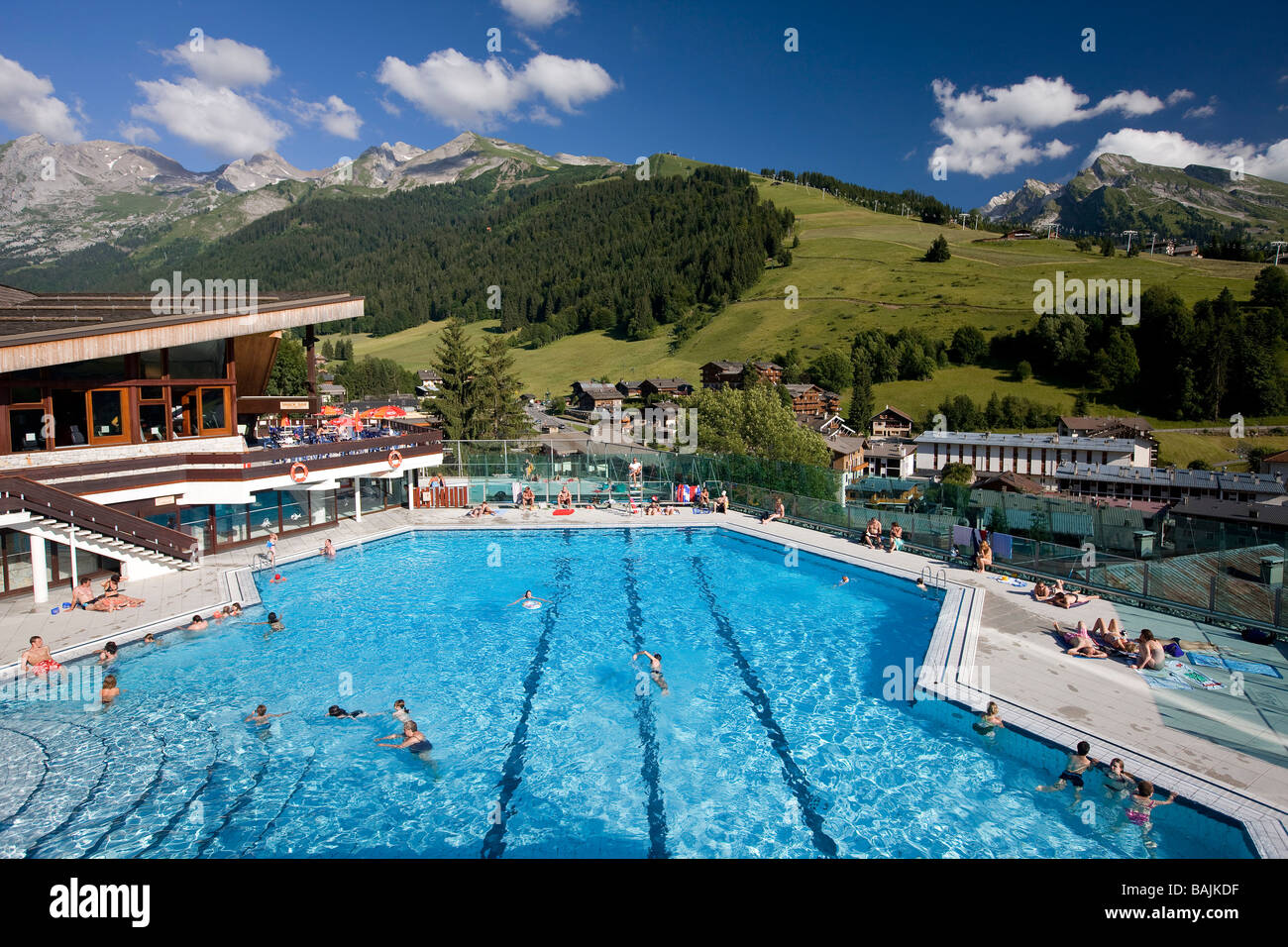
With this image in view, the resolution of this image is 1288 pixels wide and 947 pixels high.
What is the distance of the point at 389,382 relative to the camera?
111250 mm

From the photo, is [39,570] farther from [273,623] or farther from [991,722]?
[991,722]

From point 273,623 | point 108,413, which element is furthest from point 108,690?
point 108,413

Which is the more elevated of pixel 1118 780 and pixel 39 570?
pixel 39 570

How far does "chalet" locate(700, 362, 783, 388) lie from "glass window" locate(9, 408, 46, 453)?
82231mm

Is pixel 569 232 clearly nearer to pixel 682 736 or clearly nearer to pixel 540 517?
pixel 540 517

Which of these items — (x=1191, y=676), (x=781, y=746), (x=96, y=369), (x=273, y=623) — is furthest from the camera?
(x=96, y=369)

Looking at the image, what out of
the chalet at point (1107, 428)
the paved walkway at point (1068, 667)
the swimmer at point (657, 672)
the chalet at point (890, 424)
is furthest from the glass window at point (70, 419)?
the chalet at point (1107, 428)

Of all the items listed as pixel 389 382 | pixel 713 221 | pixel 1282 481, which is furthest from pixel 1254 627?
pixel 713 221

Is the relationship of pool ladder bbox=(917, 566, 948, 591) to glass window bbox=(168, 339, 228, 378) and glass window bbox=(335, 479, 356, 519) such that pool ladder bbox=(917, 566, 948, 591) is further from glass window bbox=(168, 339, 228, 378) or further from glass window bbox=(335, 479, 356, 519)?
glass window bbox=(168, 339, 228, 378)

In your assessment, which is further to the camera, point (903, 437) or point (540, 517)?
point (903, 437)

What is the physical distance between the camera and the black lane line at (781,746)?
994 cm

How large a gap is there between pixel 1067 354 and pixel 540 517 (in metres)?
87.9

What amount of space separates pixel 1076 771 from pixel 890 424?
83080mm

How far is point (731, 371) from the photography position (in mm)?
99562
